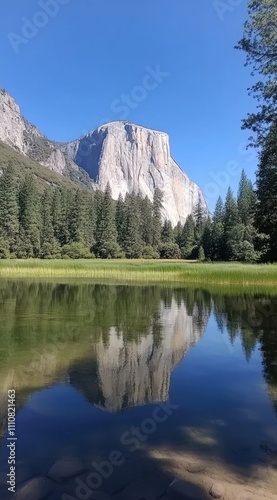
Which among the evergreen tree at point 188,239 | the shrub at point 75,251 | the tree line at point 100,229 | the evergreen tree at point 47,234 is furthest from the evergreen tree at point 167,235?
the evergreen tree at point 47,234

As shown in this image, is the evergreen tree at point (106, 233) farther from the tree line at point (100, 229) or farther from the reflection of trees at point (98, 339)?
the reflection of trees at point (98, 339)

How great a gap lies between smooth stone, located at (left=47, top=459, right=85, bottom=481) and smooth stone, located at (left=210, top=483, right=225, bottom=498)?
147 cm

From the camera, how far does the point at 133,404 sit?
6.92m

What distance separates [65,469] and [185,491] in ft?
4.54

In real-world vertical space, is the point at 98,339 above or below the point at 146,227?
below

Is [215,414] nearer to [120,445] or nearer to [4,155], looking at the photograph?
[120,445]

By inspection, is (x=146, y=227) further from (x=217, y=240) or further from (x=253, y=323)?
(x=253, y=323)

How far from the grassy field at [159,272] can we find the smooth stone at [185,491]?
29656 mm

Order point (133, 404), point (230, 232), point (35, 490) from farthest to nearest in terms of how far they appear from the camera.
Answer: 1. point (230, 232)
2. point (133, 404)
3. point (35, 490)

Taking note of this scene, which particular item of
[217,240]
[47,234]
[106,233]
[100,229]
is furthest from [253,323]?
[100,229]

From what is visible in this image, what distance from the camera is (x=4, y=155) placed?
173m

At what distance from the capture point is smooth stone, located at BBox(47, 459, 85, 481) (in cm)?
445

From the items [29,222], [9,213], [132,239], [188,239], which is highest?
[9,213]

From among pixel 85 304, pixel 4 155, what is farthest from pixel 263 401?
pixel 4 155
